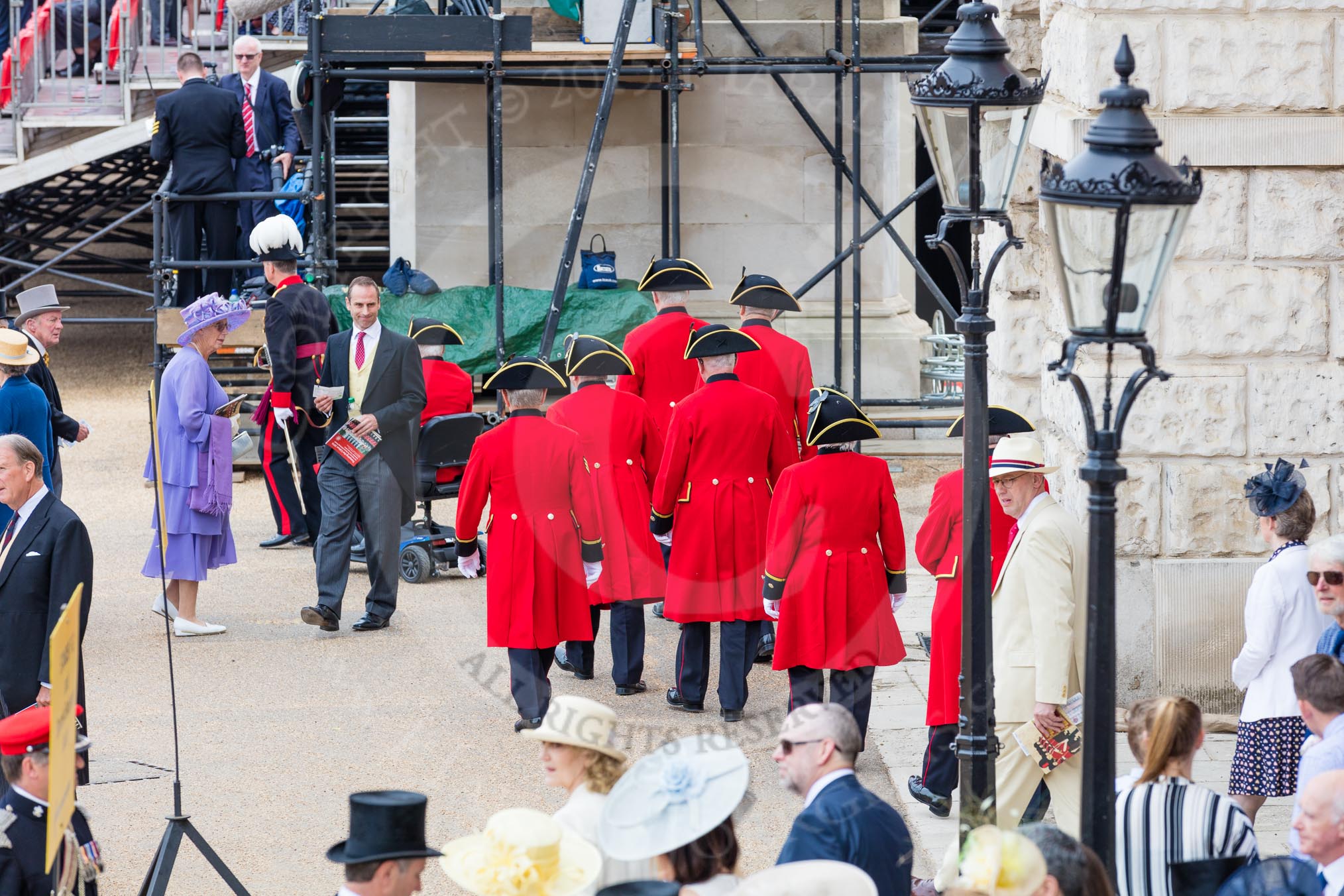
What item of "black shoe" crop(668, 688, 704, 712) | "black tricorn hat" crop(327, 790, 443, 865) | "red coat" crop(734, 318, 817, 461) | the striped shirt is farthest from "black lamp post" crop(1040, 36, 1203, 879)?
"red coat" crop(734, 318, 817, 461)

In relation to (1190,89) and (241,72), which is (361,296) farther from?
(241,72)

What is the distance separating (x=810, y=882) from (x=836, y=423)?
12.1ft

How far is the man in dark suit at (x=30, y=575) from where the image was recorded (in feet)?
20.2

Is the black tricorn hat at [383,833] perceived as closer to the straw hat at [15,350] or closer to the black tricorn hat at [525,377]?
the black tricorn hat at [525,377]

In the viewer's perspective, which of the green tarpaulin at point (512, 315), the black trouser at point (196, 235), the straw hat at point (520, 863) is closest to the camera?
the straw hat at point (520, 863)

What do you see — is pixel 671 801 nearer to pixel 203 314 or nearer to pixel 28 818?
pixel 28 818

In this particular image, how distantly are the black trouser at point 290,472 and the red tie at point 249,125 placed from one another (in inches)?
168

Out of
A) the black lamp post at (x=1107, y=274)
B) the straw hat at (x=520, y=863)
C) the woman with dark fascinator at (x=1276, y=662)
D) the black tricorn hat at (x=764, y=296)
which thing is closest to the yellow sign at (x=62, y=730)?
the straw hat at (x=520, y=863)

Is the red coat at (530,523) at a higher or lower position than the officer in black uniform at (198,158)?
lower

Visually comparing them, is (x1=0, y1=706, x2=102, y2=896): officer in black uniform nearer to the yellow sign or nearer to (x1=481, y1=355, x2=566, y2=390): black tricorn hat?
the yellow sign

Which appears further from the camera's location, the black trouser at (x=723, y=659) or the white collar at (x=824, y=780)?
the black trouser at (x=723, y=659)

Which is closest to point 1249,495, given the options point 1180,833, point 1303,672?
point 1303,672

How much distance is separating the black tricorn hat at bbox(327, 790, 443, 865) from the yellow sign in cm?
69

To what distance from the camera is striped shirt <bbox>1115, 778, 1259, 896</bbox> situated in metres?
4.51
